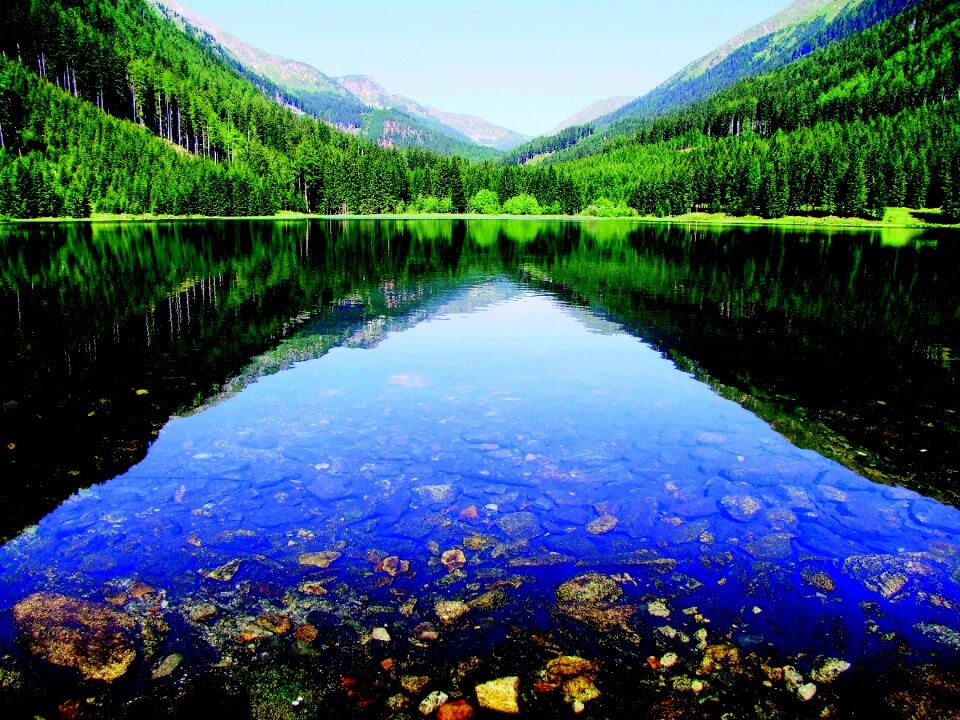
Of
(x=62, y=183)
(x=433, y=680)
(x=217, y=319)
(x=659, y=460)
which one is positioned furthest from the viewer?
(x=62, y=183)

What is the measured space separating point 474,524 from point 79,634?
5222mm

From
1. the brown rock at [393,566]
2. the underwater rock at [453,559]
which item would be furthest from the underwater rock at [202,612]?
the underwater rock at [453,559]

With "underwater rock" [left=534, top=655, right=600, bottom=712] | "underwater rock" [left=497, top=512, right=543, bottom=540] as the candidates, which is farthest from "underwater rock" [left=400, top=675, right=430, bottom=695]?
"underwater rock" [left=497, top=512, right=543, bottom=540]

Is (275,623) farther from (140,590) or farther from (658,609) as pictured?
(658,609)

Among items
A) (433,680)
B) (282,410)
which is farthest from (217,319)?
(433,680)

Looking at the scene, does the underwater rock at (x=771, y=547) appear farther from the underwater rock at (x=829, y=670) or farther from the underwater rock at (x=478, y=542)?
the underwater rock at (x=478, y=542)

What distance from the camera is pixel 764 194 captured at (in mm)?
164250

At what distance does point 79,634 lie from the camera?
702cm

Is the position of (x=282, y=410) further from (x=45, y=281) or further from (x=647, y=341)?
(x=45, y=281)

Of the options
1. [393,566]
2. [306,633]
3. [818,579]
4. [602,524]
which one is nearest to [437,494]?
[393,566]

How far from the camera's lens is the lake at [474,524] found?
649 cm

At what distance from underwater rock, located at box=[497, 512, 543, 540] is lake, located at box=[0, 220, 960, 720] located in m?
0.05

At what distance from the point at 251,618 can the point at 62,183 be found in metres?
133

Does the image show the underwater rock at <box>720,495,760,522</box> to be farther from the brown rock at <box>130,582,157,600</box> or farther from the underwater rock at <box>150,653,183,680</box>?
the brown rock at <box>130,582,157,600</box>
